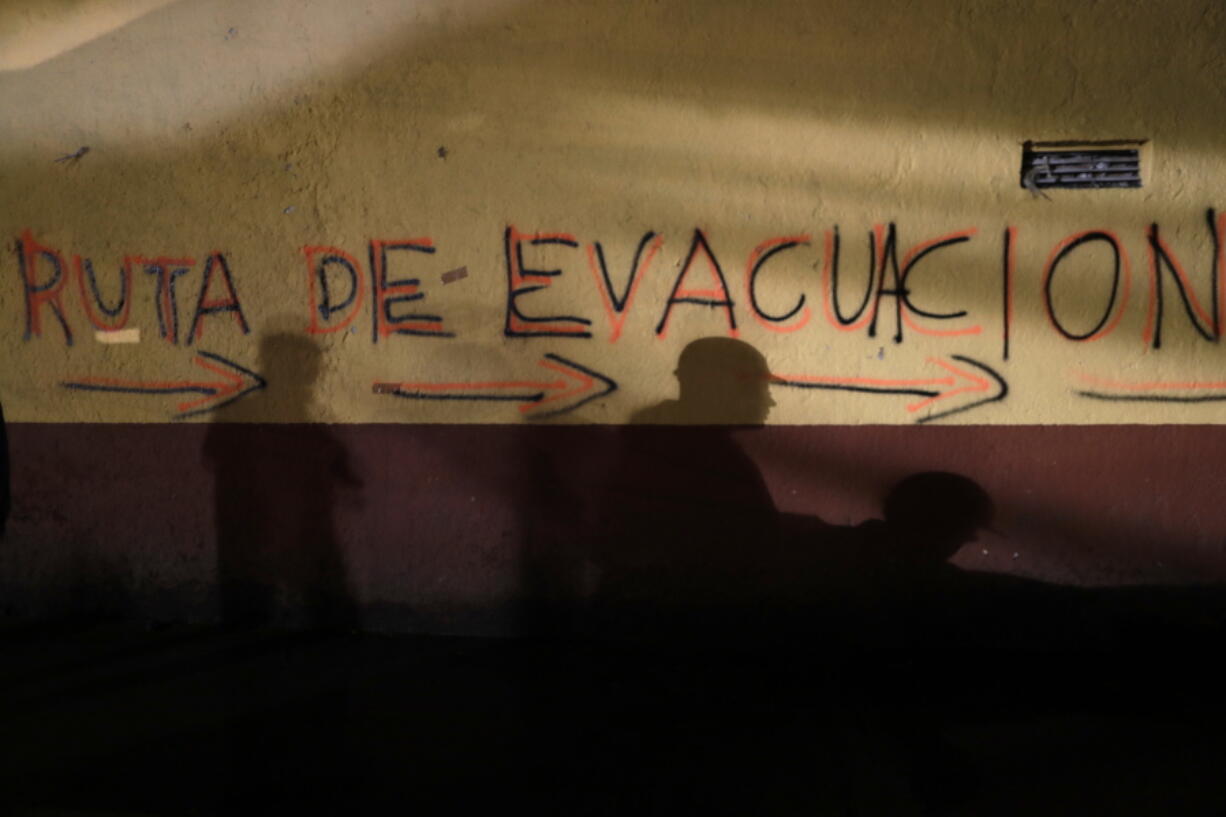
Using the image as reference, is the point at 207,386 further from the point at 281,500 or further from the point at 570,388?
the point at 570,388

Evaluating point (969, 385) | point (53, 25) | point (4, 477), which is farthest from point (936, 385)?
point (53, 25)

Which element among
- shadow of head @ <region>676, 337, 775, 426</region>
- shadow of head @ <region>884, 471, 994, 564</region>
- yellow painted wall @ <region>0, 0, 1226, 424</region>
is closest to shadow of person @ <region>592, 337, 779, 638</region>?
shadow of head @ <region>676, 337, 775, 426</region>

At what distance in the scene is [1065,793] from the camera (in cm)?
265

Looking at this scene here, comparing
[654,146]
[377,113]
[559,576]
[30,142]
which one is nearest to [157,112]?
[30,142]

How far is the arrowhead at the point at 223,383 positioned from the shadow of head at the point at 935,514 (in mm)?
3330

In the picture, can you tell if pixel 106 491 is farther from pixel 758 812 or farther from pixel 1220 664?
pixel 1220 664

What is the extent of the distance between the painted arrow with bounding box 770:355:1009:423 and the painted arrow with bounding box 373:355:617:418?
103cm

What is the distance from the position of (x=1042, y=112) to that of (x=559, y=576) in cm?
325

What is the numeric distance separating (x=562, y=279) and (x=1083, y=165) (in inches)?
100

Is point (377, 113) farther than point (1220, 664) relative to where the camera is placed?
Yes

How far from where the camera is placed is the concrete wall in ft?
12.2

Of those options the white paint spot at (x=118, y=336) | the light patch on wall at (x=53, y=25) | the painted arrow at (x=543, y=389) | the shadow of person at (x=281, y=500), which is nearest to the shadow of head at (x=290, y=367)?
the shadow of person at (x=281, y=500)

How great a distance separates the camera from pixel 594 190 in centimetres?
389

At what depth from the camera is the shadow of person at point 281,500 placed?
4.13 m
